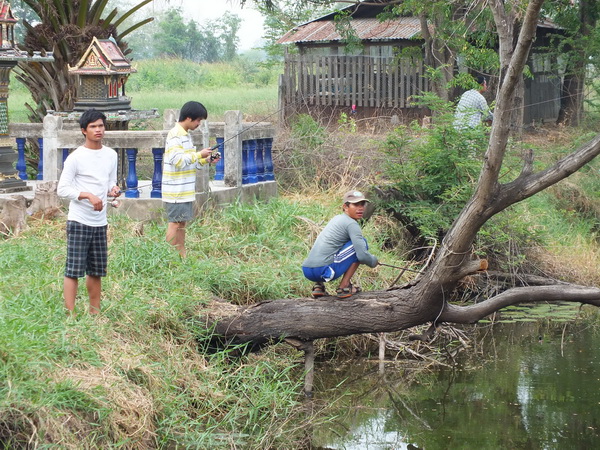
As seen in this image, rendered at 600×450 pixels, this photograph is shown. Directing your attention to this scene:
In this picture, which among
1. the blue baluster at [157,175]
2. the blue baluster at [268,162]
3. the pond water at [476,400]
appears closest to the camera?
the pond water at [476,400]

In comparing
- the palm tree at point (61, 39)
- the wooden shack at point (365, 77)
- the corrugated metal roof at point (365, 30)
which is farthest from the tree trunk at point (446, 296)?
the corrugated metal roof at point (365, 30)

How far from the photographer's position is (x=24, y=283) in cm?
693

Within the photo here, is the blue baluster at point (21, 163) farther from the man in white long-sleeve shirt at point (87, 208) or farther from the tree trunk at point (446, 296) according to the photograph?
the man in white long-sleeve shirt at point (87, 208)

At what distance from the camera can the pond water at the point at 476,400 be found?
6473 millimetres

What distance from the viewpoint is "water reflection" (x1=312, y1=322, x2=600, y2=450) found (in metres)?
6.47

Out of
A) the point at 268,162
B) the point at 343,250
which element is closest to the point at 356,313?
the point at 343,250

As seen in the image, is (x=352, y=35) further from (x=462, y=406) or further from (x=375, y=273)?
(x=462, y=406)

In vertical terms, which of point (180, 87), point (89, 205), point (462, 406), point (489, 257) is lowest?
point (462, 406)

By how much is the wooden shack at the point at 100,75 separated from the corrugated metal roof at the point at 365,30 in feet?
30.4

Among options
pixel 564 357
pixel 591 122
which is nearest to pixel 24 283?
pixel 564 357

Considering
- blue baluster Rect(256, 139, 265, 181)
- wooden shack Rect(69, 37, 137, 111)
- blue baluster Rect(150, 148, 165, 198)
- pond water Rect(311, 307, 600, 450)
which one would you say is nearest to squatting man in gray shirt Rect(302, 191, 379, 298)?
pond water Rect(311, 307, 600, 450)

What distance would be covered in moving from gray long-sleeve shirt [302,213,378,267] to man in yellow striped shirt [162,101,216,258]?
143 cm

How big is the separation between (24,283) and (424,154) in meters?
5.24

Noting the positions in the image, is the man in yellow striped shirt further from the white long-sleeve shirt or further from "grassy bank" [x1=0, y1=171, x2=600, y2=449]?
the white long-sleeve shirt
